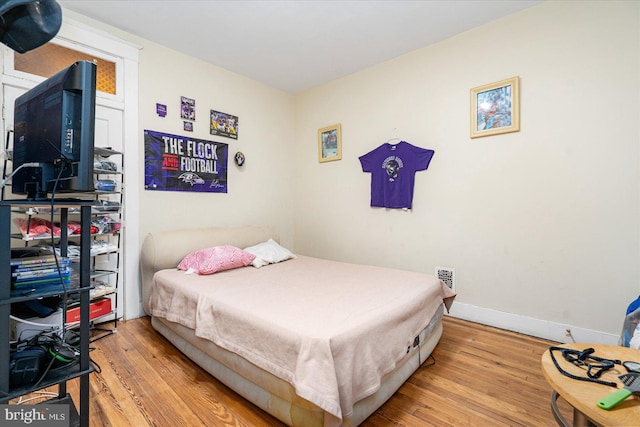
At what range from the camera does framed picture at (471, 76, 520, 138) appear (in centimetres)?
247

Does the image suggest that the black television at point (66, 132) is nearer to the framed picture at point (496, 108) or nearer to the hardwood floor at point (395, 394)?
the hardwood floor at point (395, 394)

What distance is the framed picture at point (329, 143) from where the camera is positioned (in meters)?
3.73

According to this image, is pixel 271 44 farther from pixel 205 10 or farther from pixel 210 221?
pixel 210 221

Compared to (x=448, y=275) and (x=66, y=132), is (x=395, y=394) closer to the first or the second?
(x=448, y=275)

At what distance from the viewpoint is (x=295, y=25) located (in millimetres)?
2637

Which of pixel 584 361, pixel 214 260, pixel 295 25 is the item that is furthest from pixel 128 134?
pixel 584 361

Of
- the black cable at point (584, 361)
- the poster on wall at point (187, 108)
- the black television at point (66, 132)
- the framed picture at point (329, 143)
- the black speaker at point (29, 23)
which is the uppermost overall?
the poster on wall at point (187, 108)

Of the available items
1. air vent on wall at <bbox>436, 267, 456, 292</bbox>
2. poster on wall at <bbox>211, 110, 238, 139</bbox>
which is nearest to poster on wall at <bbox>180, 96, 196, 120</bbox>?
poster on wall at <bbox>211, 110, 238, 139</bbox>

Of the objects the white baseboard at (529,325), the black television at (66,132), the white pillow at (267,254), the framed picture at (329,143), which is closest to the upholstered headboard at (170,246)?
the white pillow at (267,254)

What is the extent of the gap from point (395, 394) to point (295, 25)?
299 cm

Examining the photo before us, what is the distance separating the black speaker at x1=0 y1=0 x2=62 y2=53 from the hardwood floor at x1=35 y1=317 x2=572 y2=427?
1.73 meters

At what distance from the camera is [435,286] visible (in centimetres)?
217

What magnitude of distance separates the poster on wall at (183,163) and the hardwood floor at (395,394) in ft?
4.97

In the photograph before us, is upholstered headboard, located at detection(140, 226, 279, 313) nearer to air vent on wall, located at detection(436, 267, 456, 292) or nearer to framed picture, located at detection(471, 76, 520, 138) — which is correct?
air vent on wall, located at detection(436, 267, 456, 292)
